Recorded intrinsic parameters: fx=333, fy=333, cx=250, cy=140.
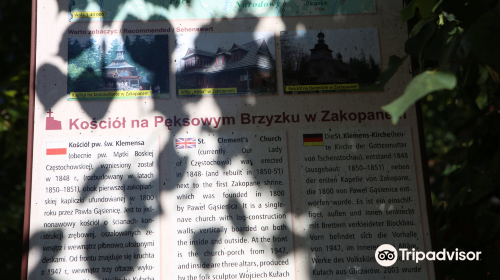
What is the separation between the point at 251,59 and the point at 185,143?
0.62 meters

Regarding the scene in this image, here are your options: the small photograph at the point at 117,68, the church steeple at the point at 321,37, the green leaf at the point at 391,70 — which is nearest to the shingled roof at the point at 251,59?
the small photograph at the point at 117,68

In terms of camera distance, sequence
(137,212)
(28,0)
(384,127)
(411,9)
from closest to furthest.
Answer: (411,9)
(137,212)
(384,127)
(28,0)

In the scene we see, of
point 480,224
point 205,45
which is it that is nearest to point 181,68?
point 205,45

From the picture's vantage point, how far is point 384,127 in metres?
1.93

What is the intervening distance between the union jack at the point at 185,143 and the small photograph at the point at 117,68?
0.28m

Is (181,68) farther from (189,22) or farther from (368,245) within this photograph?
(368,245)

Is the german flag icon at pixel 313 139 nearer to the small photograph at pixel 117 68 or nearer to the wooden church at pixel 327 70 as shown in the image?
the wooden church at pixel 327 70

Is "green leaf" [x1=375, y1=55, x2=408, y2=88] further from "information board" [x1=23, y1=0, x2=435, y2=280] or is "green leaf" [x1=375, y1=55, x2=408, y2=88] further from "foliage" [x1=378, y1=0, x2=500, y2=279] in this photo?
"information board" [x1=23, y1=0, x2=435, y2=280]

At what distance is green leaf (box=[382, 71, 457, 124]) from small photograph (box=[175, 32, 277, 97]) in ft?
3.24

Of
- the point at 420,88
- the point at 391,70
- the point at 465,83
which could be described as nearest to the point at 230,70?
the point at 391,70

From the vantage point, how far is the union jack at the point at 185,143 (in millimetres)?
1871

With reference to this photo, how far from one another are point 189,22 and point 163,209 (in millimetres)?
1095

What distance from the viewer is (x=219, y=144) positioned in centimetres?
188

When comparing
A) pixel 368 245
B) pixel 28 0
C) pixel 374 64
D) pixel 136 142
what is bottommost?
pixel 368 245
